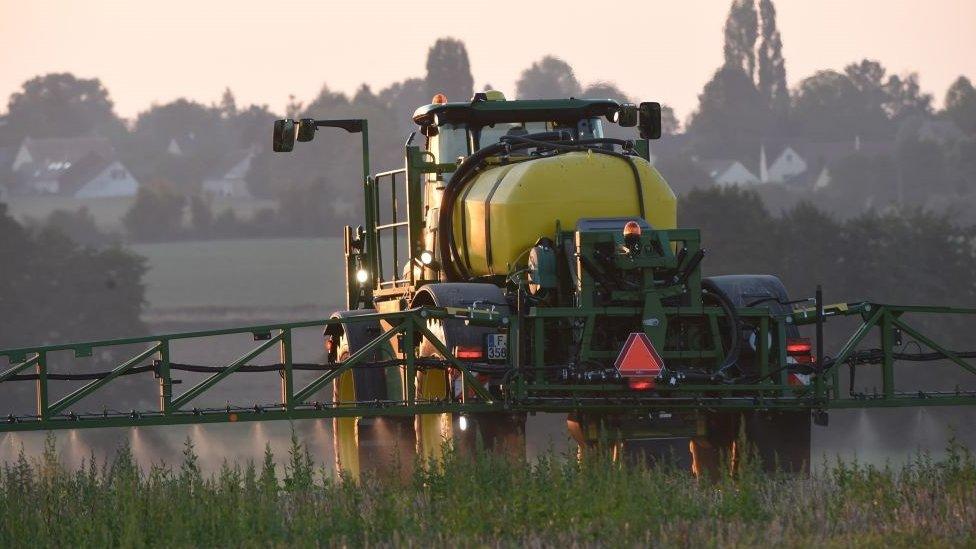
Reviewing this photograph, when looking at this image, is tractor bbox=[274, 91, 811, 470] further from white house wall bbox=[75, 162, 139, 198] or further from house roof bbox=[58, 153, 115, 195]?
house roof bbox=[58, 153, 115, 195]

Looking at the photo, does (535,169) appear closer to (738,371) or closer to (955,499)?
(738,371)

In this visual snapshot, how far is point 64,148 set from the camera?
597ft

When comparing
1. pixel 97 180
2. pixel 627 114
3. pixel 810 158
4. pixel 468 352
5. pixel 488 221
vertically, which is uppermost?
pixel 97 180

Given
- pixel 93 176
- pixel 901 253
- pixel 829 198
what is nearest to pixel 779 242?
pixel 901 253

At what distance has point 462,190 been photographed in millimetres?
17000

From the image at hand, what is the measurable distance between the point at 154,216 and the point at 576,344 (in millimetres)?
106322

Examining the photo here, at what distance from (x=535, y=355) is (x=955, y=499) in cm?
356

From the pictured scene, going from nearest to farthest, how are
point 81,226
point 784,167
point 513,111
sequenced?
point 513,111 < point 81,226 < point 784,167

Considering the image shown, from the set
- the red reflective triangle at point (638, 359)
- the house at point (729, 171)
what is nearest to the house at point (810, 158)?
the house at point (729, 171)

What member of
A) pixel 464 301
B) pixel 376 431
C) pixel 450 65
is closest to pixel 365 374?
pixel 376 431

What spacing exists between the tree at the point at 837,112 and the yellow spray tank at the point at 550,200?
15420 centimetres

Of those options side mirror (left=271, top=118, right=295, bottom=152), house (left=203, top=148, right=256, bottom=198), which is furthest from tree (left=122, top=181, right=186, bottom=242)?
side mirror (left=271, top=118, right=295, bottom=152)

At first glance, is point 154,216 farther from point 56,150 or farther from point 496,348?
point 496,348

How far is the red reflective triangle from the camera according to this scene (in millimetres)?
14250
